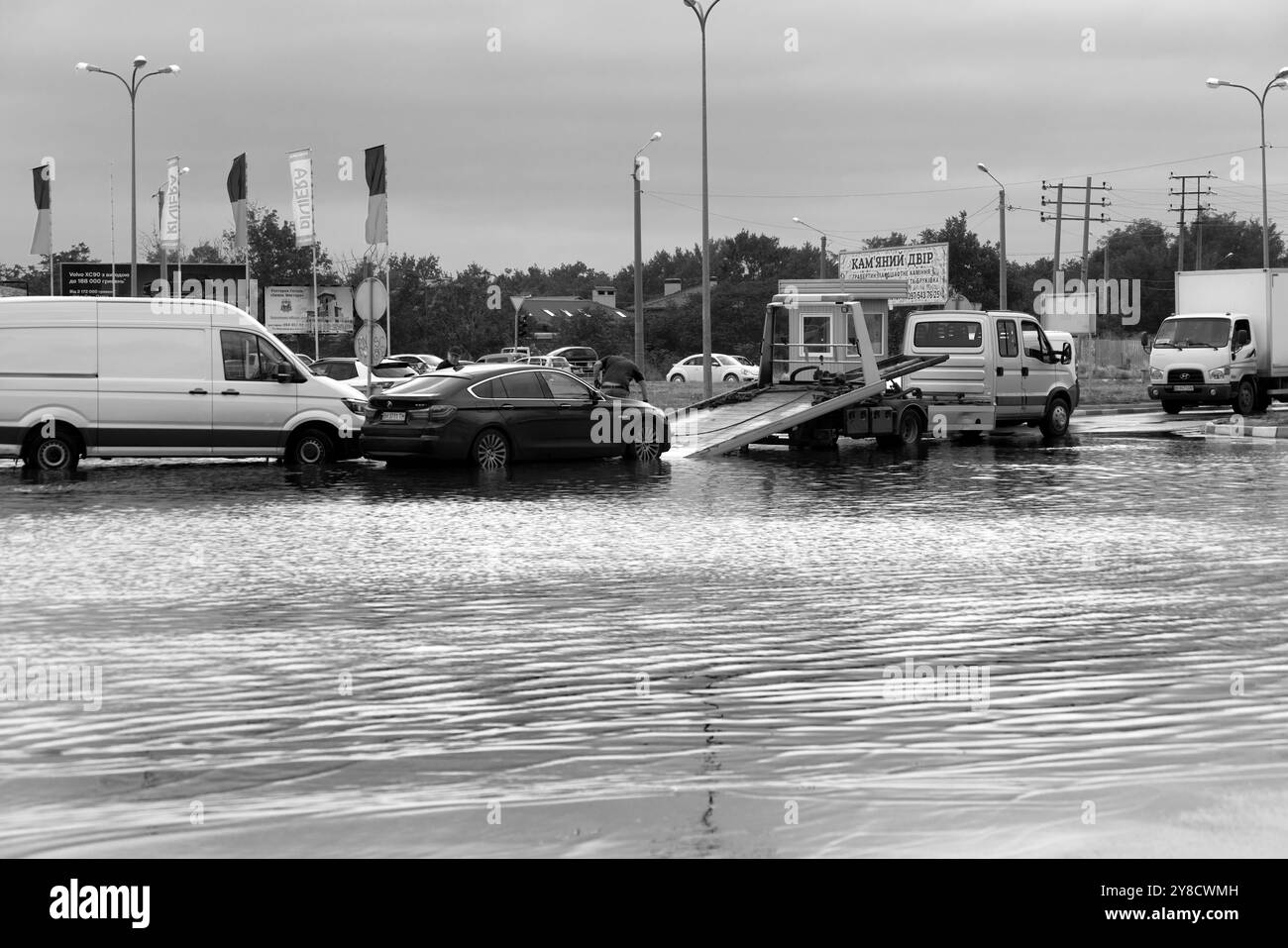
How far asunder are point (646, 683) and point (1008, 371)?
21612 millimetres

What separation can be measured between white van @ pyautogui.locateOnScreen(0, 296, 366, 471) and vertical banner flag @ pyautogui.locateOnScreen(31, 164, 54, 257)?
102 feet

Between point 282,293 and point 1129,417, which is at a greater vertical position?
point 282,293

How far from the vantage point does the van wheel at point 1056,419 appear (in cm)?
2897

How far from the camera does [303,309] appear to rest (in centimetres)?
7256

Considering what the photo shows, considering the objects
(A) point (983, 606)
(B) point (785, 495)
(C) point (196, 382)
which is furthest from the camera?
(C) point (196, 382)

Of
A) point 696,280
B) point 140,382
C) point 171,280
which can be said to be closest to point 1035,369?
point 140,382

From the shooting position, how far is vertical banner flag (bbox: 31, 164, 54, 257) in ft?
163

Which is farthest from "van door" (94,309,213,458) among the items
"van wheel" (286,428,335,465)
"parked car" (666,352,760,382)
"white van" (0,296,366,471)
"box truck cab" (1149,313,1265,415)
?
"parked car" (666,352,760,382)

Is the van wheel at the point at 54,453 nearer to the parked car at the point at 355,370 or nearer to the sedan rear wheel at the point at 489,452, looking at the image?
the sedan rear wheel at the point at 489,452

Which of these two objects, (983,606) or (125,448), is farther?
(125,448)

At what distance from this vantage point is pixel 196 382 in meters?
20.8
